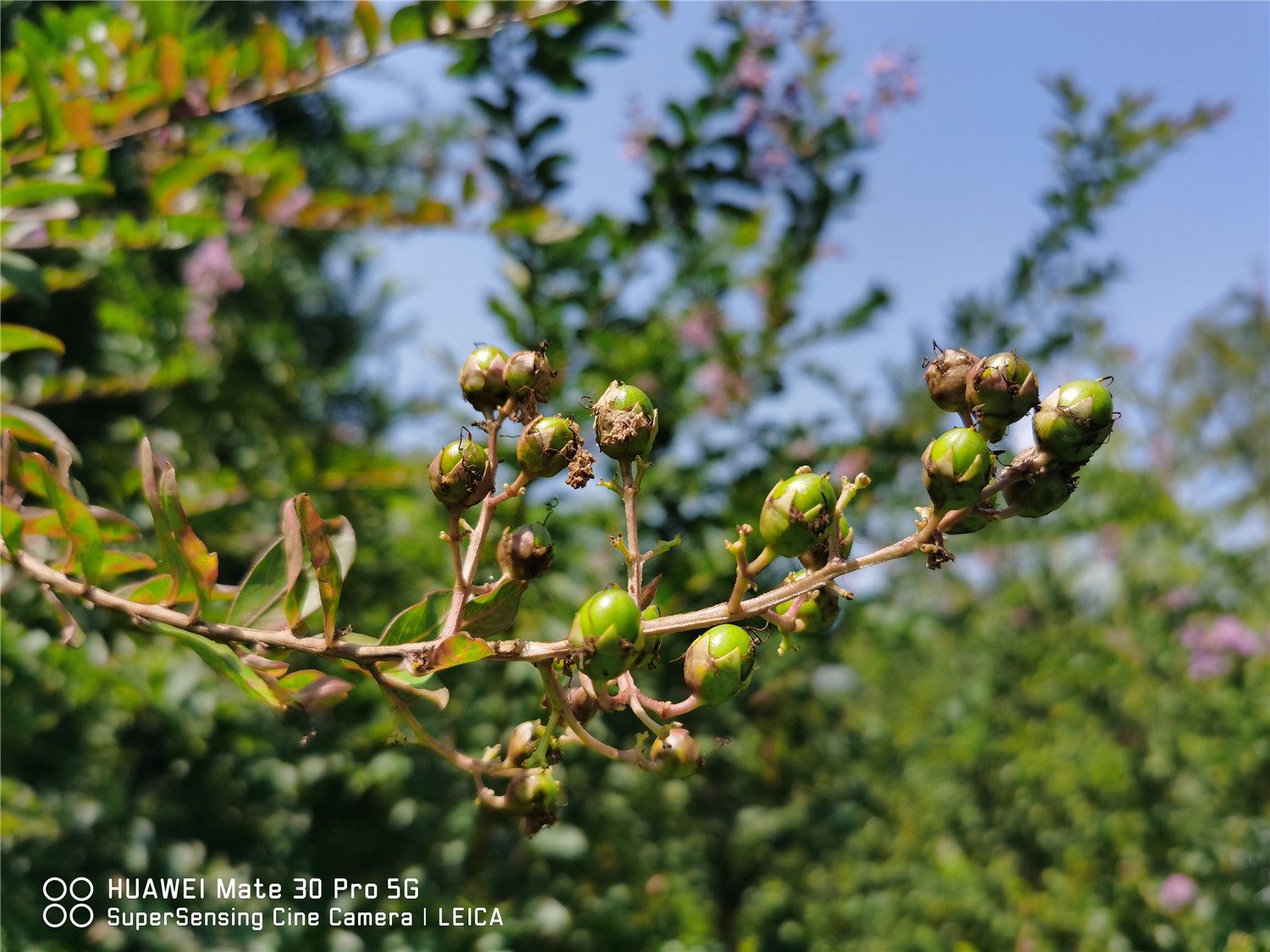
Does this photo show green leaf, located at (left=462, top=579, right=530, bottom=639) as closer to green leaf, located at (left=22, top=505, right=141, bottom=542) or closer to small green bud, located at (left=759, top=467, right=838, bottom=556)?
small green bud, located at (left=759, top=467, right=838, bottom=556)

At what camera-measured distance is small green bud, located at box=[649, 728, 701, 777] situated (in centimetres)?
68

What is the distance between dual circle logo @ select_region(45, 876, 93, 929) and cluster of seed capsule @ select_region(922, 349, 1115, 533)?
5.56 ft

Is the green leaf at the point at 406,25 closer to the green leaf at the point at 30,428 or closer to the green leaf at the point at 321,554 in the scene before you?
the green leaf at the point at 30,428

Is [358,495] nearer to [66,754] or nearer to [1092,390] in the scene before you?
[66,754]

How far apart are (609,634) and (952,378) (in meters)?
0.34

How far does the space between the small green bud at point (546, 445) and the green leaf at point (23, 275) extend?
751 mm

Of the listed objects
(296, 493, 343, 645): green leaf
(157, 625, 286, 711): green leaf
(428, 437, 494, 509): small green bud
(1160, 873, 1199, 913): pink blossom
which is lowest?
(1160, 873, 1199, 913): pink blossom

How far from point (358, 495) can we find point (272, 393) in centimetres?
76

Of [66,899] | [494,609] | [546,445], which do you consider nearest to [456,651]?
[494,609]

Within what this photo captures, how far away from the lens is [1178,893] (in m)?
3.42

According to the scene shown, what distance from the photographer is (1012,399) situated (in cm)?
66

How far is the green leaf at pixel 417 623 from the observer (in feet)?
2.45

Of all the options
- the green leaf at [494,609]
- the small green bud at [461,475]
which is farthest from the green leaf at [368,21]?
the green leaf at [494,609]

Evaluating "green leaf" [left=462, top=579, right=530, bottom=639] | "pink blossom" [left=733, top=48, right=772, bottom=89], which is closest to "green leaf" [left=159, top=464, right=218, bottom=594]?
"green leaf" [left=462, top=579, right=530, bottom=639]
